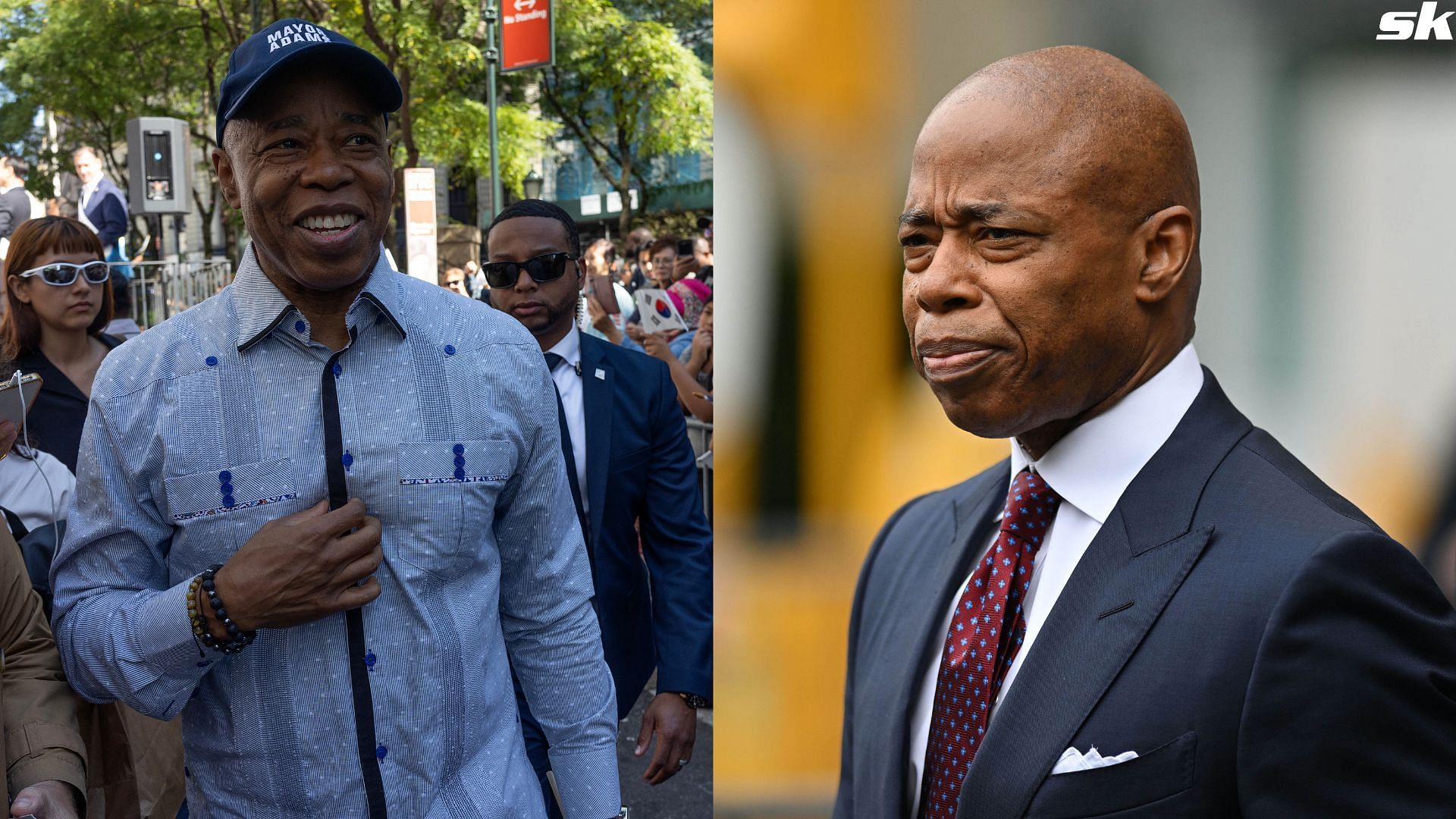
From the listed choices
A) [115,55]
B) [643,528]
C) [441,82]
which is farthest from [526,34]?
[643,528]

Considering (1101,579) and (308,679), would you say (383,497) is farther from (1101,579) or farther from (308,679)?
(1101,579)

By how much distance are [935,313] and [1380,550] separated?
52 cm

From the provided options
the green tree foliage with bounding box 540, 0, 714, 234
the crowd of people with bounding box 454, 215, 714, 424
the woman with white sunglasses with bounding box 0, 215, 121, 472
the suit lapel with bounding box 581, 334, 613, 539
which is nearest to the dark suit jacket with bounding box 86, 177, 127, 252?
the crowd of people with bounding box 454, 215, 714, 424

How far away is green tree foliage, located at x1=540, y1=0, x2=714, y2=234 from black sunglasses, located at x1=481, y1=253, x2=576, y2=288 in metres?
21.9

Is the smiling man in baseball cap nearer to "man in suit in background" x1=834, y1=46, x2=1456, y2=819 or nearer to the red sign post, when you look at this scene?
"man in suit in background" x1=834, y1=46, x2=1456, y2=819

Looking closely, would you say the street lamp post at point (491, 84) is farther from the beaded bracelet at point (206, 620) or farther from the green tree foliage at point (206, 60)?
the beaded bracelet at point (206, 620)

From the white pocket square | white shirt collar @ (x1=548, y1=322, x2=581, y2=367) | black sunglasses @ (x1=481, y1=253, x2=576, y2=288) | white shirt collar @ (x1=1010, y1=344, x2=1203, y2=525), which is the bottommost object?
the white pocket square

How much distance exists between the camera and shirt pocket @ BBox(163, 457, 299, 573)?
87.2 inches

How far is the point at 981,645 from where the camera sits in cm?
164

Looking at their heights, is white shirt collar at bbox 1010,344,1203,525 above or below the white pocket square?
above

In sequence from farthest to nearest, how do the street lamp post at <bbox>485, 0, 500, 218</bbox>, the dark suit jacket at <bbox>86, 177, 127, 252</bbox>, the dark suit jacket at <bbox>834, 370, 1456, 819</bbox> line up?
the street lamp post at <bbox>485, 0, 500, 218</bbox> → the dark suit jacket at <bbox>86, 177, 127, 252</bbox> → the dark suit jacket at <bbox>834, 370, 1456, 819</bbox>

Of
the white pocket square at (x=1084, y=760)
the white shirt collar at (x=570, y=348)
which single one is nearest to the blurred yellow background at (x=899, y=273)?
the white pocket square at (x=1084, y=760)

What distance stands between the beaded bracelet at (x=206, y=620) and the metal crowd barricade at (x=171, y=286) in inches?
654

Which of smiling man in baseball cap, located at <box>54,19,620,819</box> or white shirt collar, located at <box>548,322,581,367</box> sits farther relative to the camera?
white shirt collar, located at <box>548,322,581,367</box>
